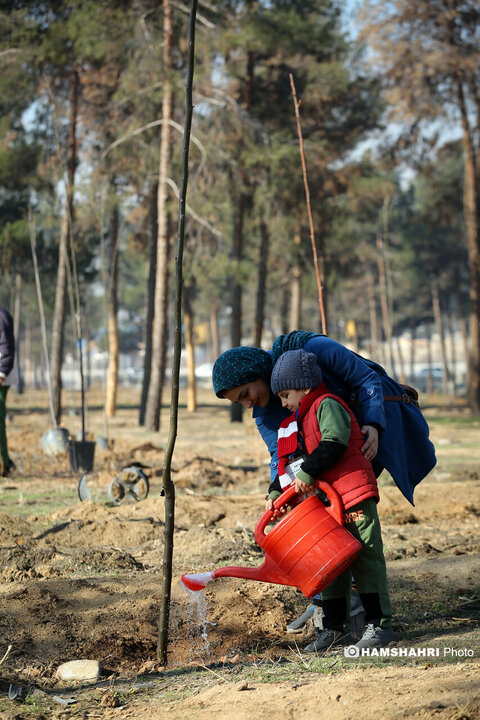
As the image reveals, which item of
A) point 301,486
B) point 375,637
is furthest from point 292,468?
point 375,637

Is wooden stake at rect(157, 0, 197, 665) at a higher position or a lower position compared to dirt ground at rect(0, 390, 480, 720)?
higher

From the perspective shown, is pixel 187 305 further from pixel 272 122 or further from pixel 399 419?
pixel 399 419

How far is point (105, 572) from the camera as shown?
4695 millimetres

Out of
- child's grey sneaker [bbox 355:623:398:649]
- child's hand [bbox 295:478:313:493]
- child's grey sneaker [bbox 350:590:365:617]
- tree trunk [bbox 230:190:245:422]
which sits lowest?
child's grey sneaker [bbox 355:623:398:649]

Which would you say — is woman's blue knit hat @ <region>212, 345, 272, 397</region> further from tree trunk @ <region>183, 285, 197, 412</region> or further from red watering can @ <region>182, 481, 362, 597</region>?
tree trunk @ <region>183, 285, 197, 412</region>

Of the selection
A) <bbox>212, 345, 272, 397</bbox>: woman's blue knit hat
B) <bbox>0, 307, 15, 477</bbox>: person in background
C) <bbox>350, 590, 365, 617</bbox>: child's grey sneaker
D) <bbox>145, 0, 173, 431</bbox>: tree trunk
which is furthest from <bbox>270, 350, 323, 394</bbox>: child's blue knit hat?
<bbox>145, 0, 173, 431</bbox>: tree trunk

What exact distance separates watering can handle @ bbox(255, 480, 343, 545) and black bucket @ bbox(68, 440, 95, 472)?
5.91 m

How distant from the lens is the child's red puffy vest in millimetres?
3209

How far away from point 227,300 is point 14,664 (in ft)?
178

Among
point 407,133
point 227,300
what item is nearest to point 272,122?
point 407,133

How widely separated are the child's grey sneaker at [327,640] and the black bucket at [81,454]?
5.89m

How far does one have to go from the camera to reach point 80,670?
3215 millimetres

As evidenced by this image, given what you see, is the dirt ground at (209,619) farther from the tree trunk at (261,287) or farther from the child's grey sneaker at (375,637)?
the tree trunk at (261,287)

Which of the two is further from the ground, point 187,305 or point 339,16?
point 339,16
